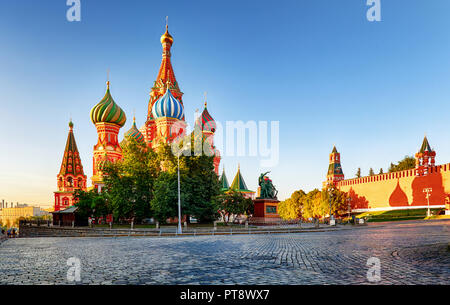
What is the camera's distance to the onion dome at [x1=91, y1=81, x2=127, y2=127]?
62906mm

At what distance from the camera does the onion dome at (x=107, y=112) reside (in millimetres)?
62906

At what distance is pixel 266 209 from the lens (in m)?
37.8

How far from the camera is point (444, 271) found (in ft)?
22.1

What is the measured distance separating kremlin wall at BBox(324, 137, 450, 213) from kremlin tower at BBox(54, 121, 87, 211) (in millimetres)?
65901

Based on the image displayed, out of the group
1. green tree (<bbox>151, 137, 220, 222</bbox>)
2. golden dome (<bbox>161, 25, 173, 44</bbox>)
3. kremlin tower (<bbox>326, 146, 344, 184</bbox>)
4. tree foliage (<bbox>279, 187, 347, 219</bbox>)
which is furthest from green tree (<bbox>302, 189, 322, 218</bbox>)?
golden dome (<bbox>161, 25, 173, 44</bbox>)

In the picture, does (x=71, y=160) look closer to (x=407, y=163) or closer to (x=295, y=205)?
(x=295, y=205)

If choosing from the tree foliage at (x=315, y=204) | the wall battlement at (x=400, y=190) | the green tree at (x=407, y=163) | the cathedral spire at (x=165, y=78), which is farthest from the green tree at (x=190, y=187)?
the green tree at (x=407, y=163)

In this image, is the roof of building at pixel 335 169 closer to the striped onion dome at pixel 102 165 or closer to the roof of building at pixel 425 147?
the roof of building at pixel 425 147

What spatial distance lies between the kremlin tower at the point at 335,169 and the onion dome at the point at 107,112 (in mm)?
65425

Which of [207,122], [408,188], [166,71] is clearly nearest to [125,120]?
[166,71]

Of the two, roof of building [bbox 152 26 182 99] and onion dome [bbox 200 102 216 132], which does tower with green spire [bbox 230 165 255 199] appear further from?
roof of building [bbox 152 26 182 99]

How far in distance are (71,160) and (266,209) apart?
54851 millimetres
